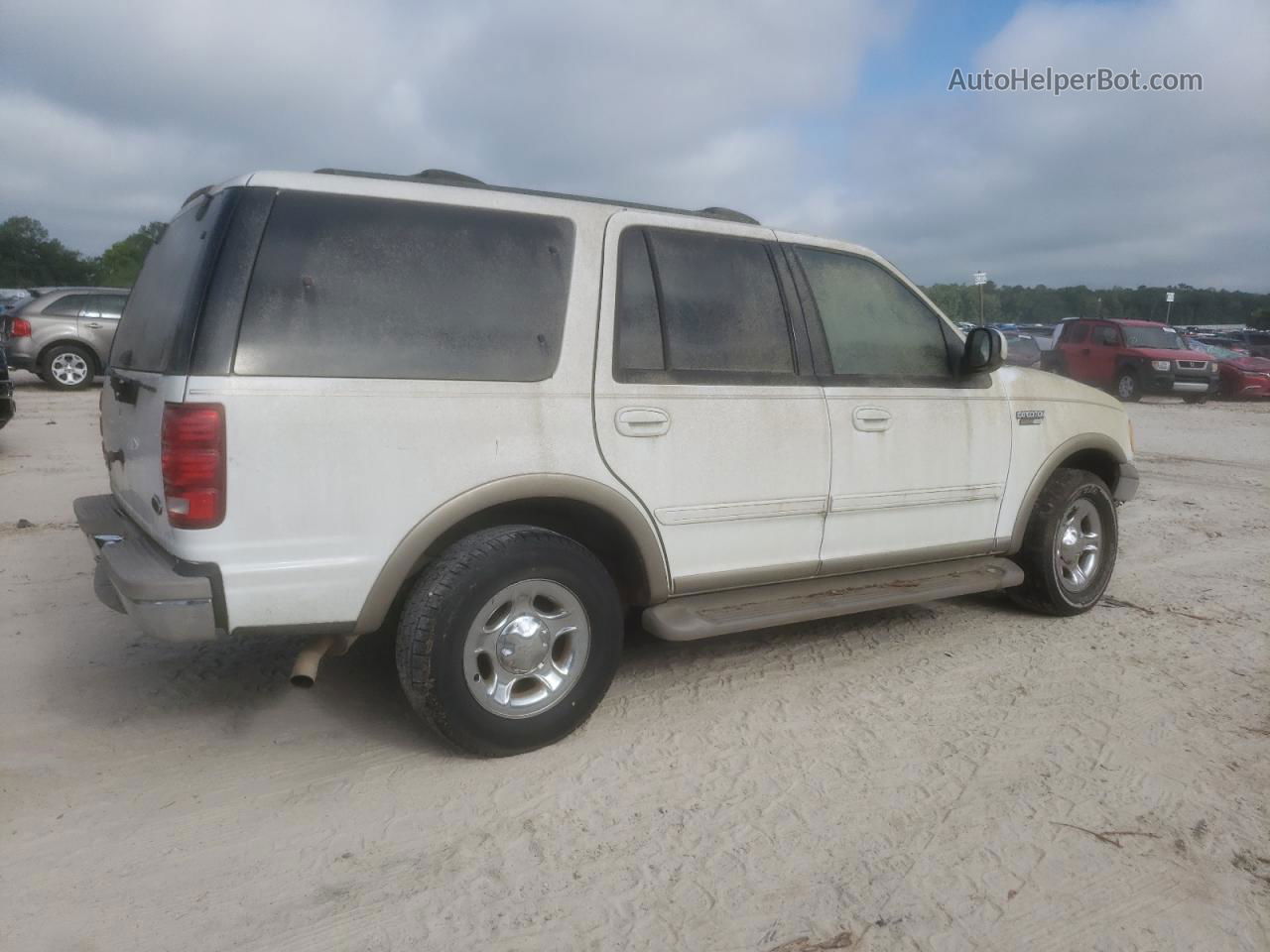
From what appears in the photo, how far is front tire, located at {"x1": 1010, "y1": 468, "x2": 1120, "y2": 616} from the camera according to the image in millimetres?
4859

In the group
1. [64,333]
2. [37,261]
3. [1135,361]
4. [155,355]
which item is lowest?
[1135,361]

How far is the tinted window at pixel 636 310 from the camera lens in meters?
3.54

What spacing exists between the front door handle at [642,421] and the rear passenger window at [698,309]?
0.45ft

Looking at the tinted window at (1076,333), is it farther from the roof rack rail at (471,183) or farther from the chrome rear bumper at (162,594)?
the chrome rear bumper at (162,594)

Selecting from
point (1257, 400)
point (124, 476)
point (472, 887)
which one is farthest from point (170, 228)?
point (1257, 400)

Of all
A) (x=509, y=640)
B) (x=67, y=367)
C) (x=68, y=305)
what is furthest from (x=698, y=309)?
(x=67, y=367)

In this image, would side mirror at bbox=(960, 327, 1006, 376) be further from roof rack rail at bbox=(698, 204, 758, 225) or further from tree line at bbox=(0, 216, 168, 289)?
tree line at bbox=(0, 216, 168, 289)

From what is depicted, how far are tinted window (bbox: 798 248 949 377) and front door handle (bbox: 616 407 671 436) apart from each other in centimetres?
93

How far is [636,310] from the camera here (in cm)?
359

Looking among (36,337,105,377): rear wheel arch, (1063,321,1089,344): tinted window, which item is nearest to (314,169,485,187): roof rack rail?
(36,337,105,377): rear wheel arch

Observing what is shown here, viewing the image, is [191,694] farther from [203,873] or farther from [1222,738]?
[1222,738]

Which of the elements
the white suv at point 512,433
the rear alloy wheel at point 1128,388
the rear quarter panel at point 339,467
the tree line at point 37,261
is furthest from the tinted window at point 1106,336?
the tree line at point 37,261

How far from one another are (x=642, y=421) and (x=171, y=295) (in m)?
1.66

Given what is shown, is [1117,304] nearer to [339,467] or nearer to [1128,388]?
[1128,388]
